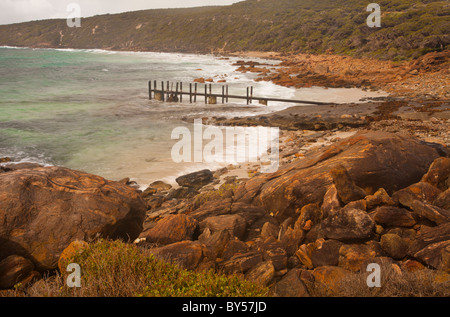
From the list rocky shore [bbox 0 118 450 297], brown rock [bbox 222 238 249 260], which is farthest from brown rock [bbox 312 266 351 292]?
brown rock [bbox 222 238 249 260]

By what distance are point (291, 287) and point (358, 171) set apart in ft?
12.0

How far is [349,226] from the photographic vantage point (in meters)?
6.11

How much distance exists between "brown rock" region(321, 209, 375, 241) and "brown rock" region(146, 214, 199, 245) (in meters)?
2.69

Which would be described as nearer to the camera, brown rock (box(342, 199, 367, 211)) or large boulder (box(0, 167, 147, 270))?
large boulder (box(0, 167, 147, 270))

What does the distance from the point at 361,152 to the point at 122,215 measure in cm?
558

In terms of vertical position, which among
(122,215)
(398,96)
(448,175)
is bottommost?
(122,215)

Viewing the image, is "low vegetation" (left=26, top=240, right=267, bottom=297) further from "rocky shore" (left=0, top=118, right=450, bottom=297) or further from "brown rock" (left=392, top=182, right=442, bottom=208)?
"brown rock" (left=392, top=182, right=442, bottom=208)

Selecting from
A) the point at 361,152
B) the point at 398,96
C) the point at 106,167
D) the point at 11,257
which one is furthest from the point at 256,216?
the point at 398,96

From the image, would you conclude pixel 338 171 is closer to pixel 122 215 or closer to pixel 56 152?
pixel 122 215

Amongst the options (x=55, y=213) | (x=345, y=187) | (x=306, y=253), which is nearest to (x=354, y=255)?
(x=306, y=253)

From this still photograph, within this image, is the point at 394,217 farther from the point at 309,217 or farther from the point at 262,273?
the point at 262,273

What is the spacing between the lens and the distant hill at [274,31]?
182 feet

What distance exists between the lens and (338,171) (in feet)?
23.4

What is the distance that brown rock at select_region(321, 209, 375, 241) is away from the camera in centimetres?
598
